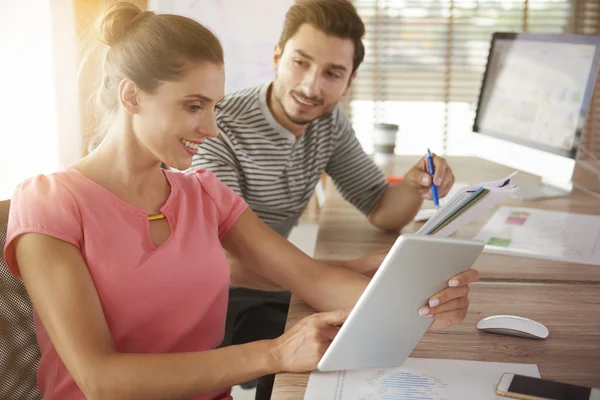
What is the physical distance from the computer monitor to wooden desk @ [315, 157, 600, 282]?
89 mm

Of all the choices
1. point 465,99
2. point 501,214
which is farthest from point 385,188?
point 465,99

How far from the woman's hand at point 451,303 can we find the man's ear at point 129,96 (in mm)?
555

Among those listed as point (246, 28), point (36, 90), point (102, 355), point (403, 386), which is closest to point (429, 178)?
point (403, 386)

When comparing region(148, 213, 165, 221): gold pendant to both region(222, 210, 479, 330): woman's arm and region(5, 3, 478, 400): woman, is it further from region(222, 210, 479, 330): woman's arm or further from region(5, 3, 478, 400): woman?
region(222, 210, 479, 330): woman's arm

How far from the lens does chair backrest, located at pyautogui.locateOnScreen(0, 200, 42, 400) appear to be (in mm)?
1068

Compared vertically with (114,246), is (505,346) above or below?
below

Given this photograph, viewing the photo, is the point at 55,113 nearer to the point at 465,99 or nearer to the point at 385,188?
the point at 385,188

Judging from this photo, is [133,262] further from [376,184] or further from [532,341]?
[376,184]

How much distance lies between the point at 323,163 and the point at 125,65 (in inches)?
→ 34.8

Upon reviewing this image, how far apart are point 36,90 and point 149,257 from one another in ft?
5.00

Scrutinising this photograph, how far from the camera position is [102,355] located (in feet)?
3.23

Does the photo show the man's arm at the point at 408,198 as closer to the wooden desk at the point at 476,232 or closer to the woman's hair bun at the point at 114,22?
the wooden desk at the point at 476,232

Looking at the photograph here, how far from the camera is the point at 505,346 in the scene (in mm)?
1100

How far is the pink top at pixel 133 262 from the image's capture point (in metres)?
1.08
